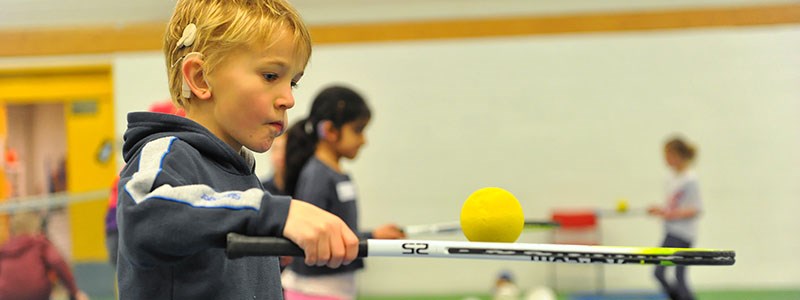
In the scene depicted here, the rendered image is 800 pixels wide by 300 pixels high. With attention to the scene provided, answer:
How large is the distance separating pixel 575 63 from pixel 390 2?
7.40 feet

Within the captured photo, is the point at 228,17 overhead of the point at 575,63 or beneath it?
beneath

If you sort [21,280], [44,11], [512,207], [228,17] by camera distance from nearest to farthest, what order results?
1. [228,17]
2. [512,207]
3. [21,280]
4. [44,11]

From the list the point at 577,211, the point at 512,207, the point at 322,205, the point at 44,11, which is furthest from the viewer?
the point at 44,11

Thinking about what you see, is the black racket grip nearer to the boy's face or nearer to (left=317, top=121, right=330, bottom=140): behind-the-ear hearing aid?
the boy's face

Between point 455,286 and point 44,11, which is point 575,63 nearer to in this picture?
point 455,286

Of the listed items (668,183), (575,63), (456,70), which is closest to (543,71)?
(575,63)

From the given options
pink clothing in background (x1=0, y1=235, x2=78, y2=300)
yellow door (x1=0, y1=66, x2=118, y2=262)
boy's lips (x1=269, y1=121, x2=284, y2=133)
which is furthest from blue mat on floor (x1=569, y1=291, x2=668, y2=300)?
boy's lips (x1=269, y1=121, x2=284, y2=133)

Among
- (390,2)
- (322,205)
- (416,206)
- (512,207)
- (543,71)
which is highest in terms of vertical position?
(390,2)

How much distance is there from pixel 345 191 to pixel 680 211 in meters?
4.05

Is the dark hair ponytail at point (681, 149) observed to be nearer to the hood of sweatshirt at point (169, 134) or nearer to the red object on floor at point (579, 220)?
the red object on floor at point (579, 220)

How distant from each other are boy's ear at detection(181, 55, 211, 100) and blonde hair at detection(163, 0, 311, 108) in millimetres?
20

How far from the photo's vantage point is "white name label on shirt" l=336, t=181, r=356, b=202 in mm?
3965

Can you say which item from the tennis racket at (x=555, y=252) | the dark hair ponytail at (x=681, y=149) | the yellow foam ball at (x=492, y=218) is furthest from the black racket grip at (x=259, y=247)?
the dark hair ponytail at (x=681, y=149)

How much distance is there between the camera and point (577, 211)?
29.4 feet
